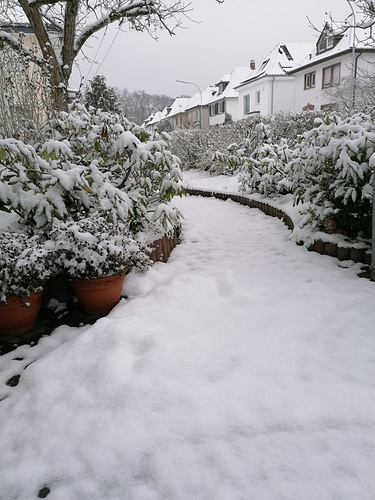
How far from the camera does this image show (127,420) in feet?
5.99

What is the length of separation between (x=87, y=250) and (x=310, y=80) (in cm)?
2706

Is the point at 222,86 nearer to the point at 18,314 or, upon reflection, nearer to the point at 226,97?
the point at 226,97

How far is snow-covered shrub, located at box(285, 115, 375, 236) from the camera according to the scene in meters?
3.66

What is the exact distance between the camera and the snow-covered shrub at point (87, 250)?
9.15ft

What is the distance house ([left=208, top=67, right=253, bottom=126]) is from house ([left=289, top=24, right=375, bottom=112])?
393 inches

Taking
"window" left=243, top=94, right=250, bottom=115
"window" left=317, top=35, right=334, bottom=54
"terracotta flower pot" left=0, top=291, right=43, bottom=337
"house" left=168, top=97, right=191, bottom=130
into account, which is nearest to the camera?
"terracotta flower pot" left=0, top=291, right=43, bottom=337

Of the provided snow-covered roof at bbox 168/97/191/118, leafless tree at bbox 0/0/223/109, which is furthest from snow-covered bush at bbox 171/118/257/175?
snow-covered roof at bbox 168/97/191/118

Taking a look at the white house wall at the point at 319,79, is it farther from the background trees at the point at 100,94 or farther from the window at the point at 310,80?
the background trees at the point at 100,94

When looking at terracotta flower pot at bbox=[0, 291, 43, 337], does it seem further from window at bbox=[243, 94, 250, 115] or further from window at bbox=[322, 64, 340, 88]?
window at bbox=[243, 94, 250, 115]

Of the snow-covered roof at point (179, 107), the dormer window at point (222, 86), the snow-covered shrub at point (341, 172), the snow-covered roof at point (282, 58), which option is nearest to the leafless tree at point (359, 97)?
the snow-covered shrub at point (341, 172)

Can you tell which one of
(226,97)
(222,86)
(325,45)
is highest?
(222,86)

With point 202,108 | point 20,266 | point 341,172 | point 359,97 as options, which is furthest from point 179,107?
point 20,266

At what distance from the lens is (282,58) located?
28.0m

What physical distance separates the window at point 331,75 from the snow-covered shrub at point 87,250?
23426 millimetres
